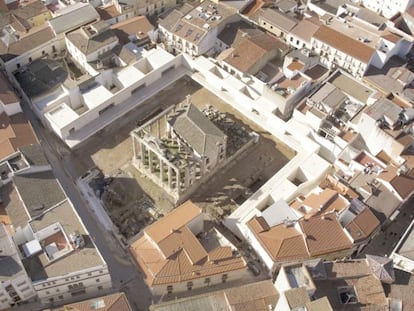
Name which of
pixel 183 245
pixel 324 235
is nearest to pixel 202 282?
pixel 183 245

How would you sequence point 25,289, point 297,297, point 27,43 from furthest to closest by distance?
point 27,43 → point 25,289 → point 297,297

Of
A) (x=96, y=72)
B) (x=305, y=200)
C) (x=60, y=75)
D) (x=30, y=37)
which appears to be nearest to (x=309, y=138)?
(x=305, y=200)

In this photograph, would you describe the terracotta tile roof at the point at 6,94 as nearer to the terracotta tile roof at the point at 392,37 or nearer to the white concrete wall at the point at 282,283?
the white concrete wall at the point at 282,283

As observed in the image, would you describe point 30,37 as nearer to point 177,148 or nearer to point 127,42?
point 127,42

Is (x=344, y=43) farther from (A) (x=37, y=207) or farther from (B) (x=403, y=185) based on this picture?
(A) (x=37, y=207)

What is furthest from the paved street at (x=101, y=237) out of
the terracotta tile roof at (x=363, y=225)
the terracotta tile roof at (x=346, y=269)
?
the terracotta tile roof at (x=363, y=225)

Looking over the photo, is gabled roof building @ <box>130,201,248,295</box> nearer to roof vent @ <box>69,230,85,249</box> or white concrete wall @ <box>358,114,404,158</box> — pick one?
roof vent @ <box>69,230,85,249</box>
